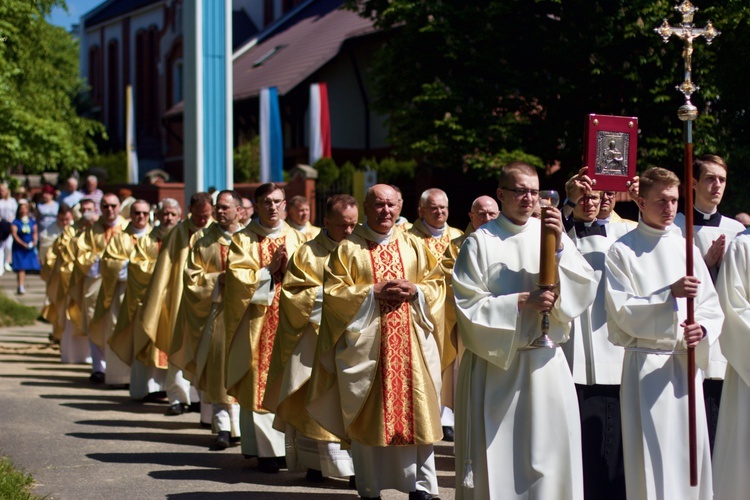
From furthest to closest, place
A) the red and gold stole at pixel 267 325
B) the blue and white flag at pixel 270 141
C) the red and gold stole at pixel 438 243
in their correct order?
the blue and white flag at pixel 270 141
the red and gold stole at pixel 438 243
the red and gold stole at pixel 267 325

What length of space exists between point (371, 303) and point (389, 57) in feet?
43.8

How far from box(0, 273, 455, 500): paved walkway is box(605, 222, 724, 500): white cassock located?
77.6 inches

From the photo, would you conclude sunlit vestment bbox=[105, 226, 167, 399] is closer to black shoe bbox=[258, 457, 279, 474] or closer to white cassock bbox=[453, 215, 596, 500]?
black shoe bbox=[258, 457, 279, 474]

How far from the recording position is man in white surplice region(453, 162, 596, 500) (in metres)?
5.82

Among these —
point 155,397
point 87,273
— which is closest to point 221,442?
point 155,397

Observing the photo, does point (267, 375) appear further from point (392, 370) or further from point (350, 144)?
point (350, 144)

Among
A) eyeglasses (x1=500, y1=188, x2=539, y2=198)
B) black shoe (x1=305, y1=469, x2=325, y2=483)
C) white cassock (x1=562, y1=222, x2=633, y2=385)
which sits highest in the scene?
eyeglasses (x1=500, y1=188, x2=539, y2=198)

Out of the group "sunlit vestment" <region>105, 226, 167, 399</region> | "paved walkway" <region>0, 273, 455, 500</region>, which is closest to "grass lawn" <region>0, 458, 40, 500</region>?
"paved walkway" <region>0, 273, 455, 500</region>

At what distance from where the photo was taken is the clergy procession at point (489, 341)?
231 inches

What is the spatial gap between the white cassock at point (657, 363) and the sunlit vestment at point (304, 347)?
240 centimetres

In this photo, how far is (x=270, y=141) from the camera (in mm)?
24344

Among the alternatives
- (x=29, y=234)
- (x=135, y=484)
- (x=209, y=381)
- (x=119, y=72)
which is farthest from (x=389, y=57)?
(x=119, y=72)

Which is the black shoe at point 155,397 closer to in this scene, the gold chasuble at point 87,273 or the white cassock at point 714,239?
the gold chasuble at point 87,273

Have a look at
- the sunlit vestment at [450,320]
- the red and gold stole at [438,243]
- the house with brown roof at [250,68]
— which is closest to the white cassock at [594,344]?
the sunlit vestment at [450,320]
